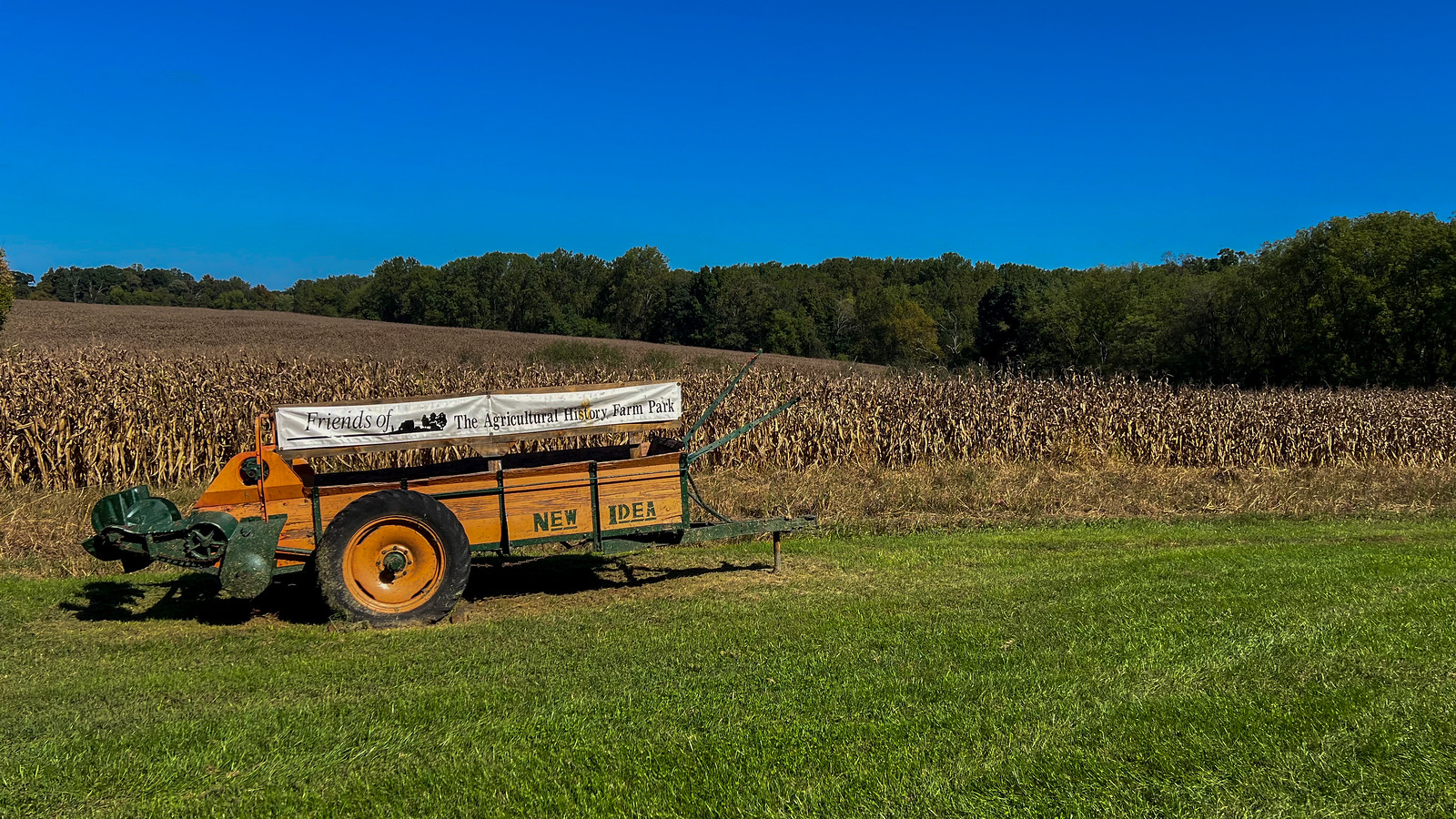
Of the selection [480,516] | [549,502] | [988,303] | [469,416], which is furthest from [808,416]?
[988,303]

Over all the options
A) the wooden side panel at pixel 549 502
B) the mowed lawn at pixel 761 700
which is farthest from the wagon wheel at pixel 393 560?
the wooden side panel at pixel 549 502

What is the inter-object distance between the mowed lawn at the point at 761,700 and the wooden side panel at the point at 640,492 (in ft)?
2.31

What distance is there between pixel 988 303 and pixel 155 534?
66.1 metres

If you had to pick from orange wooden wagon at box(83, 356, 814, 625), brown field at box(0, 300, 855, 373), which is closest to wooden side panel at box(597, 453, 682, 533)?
orange wooden wagon at box(83, 356, 814, 625)

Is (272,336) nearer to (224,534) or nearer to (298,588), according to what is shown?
(298,588)

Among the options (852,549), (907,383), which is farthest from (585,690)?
(907,383)

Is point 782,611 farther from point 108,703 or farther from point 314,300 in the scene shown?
point 314,300

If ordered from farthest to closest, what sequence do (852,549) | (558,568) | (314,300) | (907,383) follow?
(314,300) < (907,383) < (852,549) < (558,568)

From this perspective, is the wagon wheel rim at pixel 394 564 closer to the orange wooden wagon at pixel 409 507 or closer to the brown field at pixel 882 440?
the orange wooden wagon at pixel 409 507

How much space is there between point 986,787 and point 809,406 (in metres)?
13.9

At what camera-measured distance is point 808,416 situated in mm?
17656

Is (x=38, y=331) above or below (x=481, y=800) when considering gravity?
above

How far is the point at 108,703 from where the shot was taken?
529cm

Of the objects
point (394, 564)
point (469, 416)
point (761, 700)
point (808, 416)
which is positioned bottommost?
→ point (761, 700)
